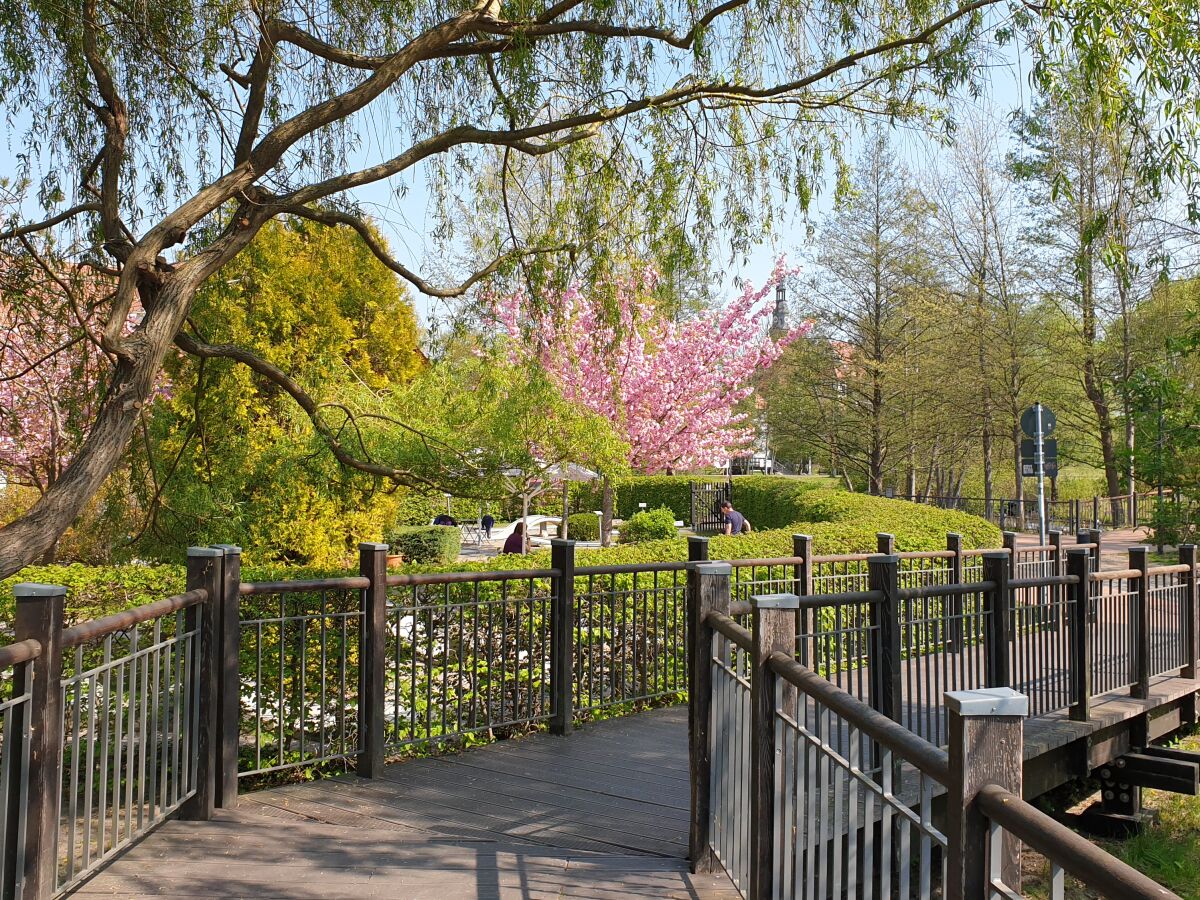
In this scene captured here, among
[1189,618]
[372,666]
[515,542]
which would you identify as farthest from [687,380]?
[372,666]

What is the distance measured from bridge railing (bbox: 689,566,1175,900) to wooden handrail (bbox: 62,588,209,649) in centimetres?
227

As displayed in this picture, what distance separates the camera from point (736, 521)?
56.3ft

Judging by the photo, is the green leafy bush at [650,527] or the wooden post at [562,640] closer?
the wooden post at [562,640]

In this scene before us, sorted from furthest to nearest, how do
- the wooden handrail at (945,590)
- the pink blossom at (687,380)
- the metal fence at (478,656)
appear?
the pink blossom at (687,380) < the metal fence at (478,656) < the wooden handrail at (945,590)

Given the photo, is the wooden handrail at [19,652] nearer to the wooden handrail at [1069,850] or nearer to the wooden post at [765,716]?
the wooden post at [765,716]

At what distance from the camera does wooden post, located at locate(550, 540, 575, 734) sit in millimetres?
6172

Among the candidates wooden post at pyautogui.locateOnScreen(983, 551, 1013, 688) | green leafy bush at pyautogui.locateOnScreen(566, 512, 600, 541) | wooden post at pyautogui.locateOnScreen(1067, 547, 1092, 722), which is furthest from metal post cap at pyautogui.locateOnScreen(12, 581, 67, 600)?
green leafy bush at pyautogui.locateOnScreen(566, 512, 600, 541)

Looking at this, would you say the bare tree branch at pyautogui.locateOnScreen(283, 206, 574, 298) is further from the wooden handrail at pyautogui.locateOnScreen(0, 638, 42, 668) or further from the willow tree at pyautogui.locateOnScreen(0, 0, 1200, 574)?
the wooden handrail at pyautogui.locateOnScreen(0, 638, 42, 668)

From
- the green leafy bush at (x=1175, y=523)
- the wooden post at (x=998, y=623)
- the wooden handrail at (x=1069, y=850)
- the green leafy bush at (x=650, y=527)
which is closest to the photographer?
the wooden handrail at (x=1069, y=850)

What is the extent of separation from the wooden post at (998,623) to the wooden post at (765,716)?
3.33 metres

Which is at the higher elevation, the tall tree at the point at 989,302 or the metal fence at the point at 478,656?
the tall tree at the point at 989,302

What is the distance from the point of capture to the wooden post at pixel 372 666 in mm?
5141

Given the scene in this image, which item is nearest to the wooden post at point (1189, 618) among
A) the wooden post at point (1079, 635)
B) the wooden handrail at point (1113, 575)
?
the wooden handrail at point (1113, 575)

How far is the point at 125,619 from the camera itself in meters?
3.67
